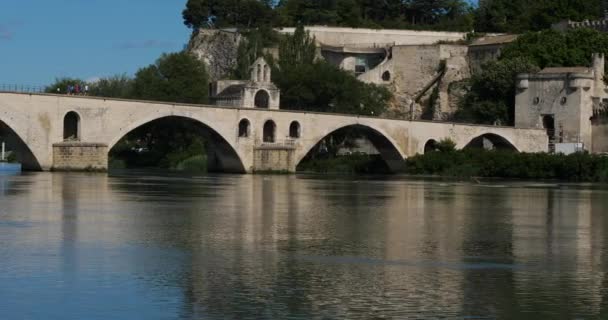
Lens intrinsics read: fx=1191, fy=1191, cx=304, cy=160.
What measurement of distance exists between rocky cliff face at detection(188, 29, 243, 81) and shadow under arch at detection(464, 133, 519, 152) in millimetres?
19901

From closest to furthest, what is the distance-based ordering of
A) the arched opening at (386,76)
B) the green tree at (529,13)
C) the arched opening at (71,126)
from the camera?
1. the arched opening at (71,126)
2. the arched opening at (386,76)
3. the green tree at (529,13)

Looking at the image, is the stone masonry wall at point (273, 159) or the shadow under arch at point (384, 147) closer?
the stone masonry wall at point (273, 159)

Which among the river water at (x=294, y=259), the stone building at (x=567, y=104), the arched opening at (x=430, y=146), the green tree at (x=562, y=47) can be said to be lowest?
the river water at (x=294, y=259)

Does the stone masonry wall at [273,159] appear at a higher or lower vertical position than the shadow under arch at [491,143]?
lower

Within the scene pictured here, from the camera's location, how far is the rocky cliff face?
8819 cm

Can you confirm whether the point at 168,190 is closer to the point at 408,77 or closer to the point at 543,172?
the point at 543,172

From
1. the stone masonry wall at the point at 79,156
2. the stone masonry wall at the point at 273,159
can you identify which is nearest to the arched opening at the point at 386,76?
the stone masonry wall at the point at 273,159

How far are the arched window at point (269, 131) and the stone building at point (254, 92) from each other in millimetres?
4827

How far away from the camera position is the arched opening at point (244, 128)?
63312 millimetres

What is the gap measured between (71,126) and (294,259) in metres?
37.7

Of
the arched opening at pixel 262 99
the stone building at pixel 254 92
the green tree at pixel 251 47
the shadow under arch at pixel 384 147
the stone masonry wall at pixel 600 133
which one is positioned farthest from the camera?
the green tree at pixel 251 47

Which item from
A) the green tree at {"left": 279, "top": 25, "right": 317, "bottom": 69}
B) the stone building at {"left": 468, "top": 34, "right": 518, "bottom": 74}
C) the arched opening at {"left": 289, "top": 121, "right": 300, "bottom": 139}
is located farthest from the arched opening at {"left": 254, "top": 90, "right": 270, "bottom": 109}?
the stone building at {"left": 468, "top": 34, "right": 518, "bottom": 74}

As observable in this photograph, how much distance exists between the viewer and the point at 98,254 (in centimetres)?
1881

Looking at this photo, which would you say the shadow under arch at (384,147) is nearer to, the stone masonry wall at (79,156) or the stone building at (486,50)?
the stone building at (486,50)
